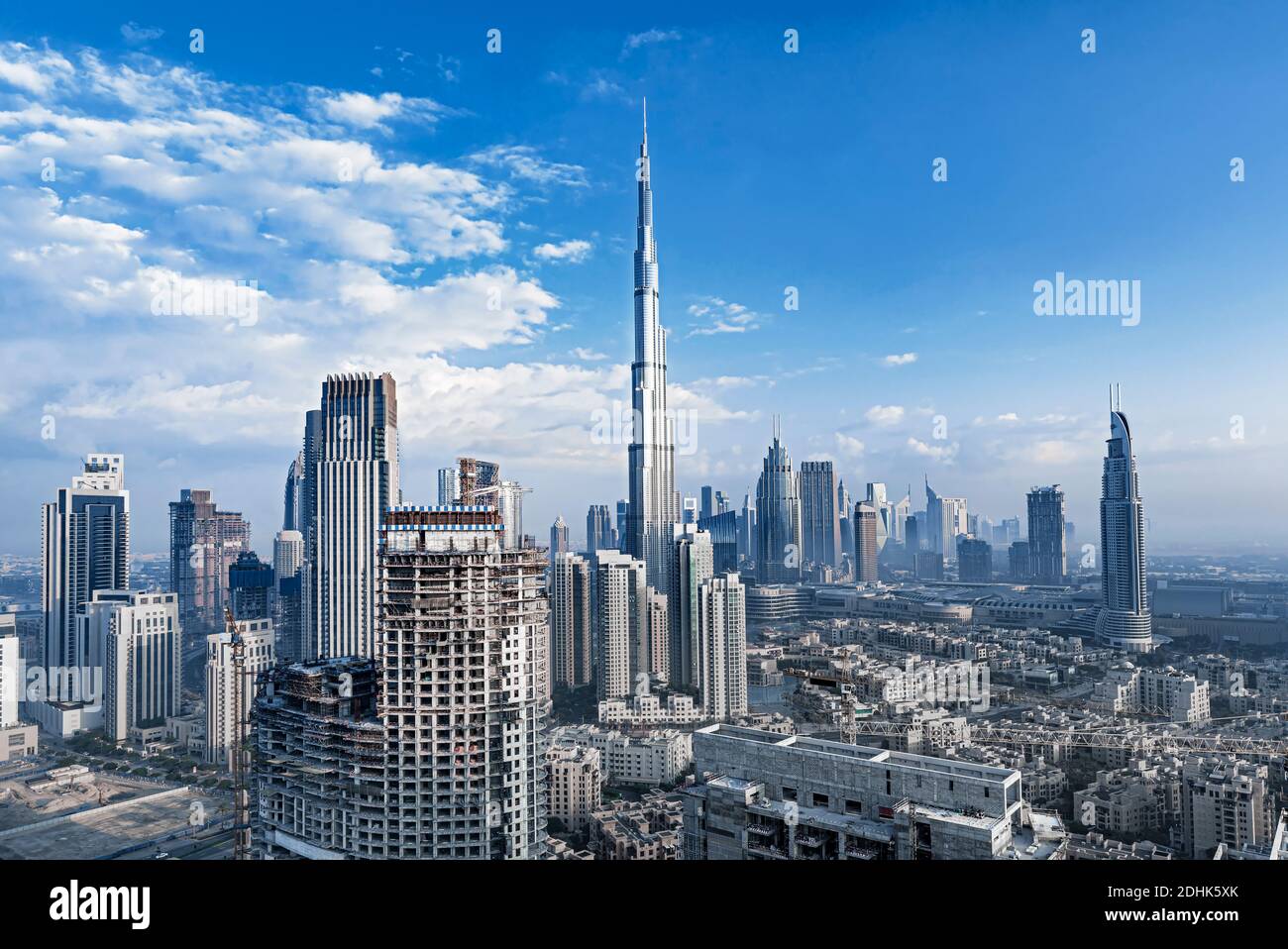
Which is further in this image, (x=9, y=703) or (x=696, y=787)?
(x=9, y=703)

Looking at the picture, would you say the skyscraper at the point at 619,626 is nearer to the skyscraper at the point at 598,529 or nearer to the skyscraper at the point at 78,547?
the skyscraper at the point at 598,529

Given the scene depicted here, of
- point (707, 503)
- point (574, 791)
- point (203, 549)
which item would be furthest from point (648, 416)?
point (574, 791)

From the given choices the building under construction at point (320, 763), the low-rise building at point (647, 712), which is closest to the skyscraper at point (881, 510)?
the low-rise building at point (647, 712)

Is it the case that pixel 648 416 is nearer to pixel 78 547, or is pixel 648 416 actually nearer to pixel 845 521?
pixel 845 521

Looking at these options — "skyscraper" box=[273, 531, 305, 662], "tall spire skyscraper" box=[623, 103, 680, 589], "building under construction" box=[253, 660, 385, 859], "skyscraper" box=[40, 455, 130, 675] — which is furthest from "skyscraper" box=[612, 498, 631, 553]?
"building under construction" box=[253, 660, 385, 859]

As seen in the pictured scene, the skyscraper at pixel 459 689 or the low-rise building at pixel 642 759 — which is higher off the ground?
the skyscraper at pixel 459 689

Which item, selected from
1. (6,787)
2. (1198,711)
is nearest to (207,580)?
(6,787)
